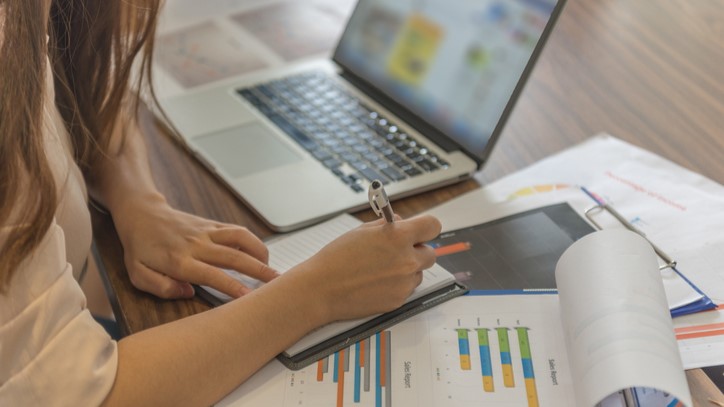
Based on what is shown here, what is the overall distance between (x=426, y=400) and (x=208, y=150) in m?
0.51

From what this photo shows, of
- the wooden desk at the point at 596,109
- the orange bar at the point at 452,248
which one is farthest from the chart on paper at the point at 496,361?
the wooden desk at the point at 596,109

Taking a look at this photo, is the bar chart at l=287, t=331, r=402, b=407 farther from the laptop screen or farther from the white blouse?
the laptop screen

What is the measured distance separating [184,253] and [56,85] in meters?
0.29

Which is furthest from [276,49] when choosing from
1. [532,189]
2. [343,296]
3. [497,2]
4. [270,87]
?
[343,296]

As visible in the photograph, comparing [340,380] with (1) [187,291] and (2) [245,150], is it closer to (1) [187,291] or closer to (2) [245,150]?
(1) [187,291]

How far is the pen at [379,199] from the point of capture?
0.79m

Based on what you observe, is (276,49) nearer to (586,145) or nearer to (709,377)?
(586,145)

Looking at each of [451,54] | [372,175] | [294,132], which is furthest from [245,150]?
[451,54]

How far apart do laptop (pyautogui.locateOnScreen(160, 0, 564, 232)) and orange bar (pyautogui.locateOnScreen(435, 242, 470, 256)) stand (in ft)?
0.37

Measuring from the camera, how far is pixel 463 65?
1.08 m

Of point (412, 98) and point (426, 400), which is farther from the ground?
point (412, 98)

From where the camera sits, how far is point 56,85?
40.2 inches

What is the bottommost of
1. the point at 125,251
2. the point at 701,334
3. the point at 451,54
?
the point at 701,334

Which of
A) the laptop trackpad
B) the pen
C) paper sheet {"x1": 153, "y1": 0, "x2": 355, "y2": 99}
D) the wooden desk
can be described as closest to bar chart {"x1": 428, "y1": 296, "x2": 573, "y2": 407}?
the pen
